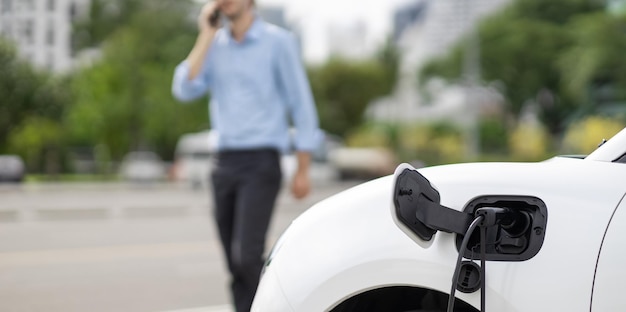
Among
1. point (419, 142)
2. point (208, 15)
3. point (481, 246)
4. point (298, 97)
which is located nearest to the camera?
point (481, 246)

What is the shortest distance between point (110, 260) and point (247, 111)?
552 cm

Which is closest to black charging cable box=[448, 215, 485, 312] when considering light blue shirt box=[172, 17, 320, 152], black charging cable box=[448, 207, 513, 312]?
black charging cable box=[448, 207, 513, 312]

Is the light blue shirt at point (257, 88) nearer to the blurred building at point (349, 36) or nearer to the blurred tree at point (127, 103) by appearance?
the blurred tree at point (127, 103)

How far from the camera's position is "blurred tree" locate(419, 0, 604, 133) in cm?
5506

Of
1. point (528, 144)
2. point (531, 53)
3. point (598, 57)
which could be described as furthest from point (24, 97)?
point (531, 53)

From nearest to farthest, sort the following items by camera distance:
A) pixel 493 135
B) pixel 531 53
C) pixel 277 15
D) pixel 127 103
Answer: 1. pixel 127 103
2. pixel 277 15
3. pixel 531 53
4. pixel 493 135

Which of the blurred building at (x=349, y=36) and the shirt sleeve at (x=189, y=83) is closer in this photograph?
the shirt sleeve at (x=189, y=83)

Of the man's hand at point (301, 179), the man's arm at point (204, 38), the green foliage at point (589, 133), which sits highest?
the man's arm at point (204, 38)

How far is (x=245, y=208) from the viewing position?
4051 millimetres

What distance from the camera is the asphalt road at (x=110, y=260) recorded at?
6.51 metres

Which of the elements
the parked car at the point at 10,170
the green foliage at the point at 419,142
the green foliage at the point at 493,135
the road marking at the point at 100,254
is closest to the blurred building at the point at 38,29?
the parked car at the point at 10,170

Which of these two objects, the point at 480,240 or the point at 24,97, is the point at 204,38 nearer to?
the point at 480,240

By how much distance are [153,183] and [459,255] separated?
112ft

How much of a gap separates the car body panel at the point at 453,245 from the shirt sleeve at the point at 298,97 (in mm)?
2004
